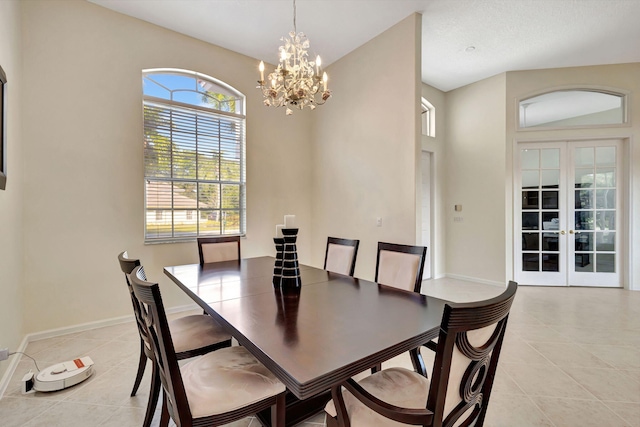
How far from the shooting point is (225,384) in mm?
1247

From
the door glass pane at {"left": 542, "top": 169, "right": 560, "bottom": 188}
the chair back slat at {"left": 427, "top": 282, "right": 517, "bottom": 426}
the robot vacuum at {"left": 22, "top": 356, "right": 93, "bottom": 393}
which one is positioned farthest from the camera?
the door glass pane at {"left": 542, "top": 169, "right": 560, "bottom": 188}

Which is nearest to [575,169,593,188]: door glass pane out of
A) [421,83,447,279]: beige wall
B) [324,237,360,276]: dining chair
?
[421,83,447,279]: beige wall

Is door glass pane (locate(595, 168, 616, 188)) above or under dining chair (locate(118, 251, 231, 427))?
above

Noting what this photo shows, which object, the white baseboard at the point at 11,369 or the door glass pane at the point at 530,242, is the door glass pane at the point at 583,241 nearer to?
the door glass pane at the point at 530,242

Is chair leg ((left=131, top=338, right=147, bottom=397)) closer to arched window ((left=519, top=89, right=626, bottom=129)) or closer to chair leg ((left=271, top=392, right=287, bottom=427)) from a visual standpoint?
chair leg ((left=271, top=392, right=287, bottom=427))

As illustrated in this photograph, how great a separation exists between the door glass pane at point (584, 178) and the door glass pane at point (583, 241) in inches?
29.7

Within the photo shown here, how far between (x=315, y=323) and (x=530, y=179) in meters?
5.05

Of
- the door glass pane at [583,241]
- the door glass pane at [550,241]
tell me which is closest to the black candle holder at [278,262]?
the door glass pane at [550,241]

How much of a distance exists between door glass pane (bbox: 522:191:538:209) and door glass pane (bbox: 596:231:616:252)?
3.32ft

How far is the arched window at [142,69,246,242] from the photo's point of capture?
135 inches

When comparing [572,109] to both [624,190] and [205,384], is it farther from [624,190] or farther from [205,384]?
[205,384]

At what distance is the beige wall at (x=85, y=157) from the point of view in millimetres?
2766

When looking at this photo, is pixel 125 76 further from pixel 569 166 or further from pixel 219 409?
pixel 569 166

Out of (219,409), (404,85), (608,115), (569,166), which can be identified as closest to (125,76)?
(404,85)
